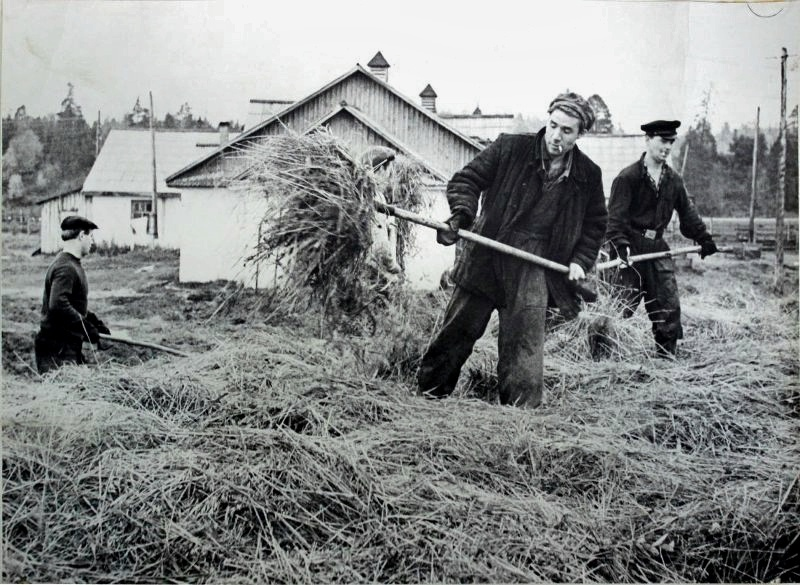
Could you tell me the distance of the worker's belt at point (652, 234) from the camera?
367 centimetres

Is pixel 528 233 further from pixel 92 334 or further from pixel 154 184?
pixel 92 334

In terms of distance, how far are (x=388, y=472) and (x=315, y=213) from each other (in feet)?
4.46

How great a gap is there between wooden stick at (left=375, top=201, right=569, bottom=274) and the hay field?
1.52 feet

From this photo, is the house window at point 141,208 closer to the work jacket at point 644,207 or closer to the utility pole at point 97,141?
the utility pole at point 97,141

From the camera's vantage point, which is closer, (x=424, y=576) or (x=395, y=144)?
(x=424, y=576)

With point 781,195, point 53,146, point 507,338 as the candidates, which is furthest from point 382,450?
point 781,195

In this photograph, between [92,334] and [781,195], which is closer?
[92,334]

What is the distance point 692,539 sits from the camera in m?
2.76

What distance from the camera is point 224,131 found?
337 cm

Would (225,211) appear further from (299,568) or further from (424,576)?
(424,576)

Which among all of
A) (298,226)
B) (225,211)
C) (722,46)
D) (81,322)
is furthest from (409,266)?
(722,46)

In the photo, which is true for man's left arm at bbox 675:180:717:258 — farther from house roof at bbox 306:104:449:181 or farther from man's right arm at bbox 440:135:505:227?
house roof at bbox 306:104:449:181

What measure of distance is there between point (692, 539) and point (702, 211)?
1.88 m

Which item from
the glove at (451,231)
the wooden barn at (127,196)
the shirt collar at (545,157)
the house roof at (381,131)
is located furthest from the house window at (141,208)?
the shirt collar at (545,157)
